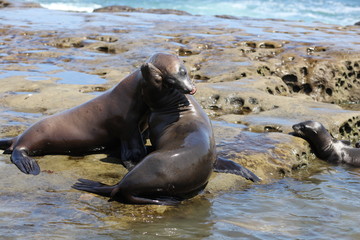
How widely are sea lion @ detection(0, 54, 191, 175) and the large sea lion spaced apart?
0.55 feet

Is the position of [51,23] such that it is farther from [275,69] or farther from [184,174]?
[184,174]

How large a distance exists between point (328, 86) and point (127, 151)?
650 cm

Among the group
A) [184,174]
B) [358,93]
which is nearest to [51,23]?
[358,93]

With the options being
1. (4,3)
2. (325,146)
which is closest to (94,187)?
(325,146)

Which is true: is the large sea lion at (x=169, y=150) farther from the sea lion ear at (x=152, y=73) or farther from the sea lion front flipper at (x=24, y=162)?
the sea lion front flipper at (x=24, y=162)

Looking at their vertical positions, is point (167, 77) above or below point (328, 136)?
above

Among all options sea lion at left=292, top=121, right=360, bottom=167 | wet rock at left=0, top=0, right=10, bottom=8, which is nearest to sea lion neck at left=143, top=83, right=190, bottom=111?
sea lion at left=292, top=121, right=360, bottom=167

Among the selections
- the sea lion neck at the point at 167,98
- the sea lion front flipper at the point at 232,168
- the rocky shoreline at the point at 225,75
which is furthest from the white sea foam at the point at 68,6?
the sea lion front flipper at the point at 232,168

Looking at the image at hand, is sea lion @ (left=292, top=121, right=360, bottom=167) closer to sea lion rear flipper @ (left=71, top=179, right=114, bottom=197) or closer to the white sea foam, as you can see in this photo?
sea lion rear flipper @ (left=71, top=179, right=114, bottom=197)

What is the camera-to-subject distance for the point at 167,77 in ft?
16.4

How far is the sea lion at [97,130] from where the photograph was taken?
529cm

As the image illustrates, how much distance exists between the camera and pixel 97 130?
545cm

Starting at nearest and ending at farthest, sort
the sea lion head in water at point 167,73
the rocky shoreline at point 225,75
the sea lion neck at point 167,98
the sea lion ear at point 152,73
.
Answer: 1. the sea lion head in water at point 167,73
2. the sea lion ear at point 152,73
3. the sea lion neck at point 167,98
4. the rocky shoreline at point 225,75

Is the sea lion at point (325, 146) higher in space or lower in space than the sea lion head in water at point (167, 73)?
lower
